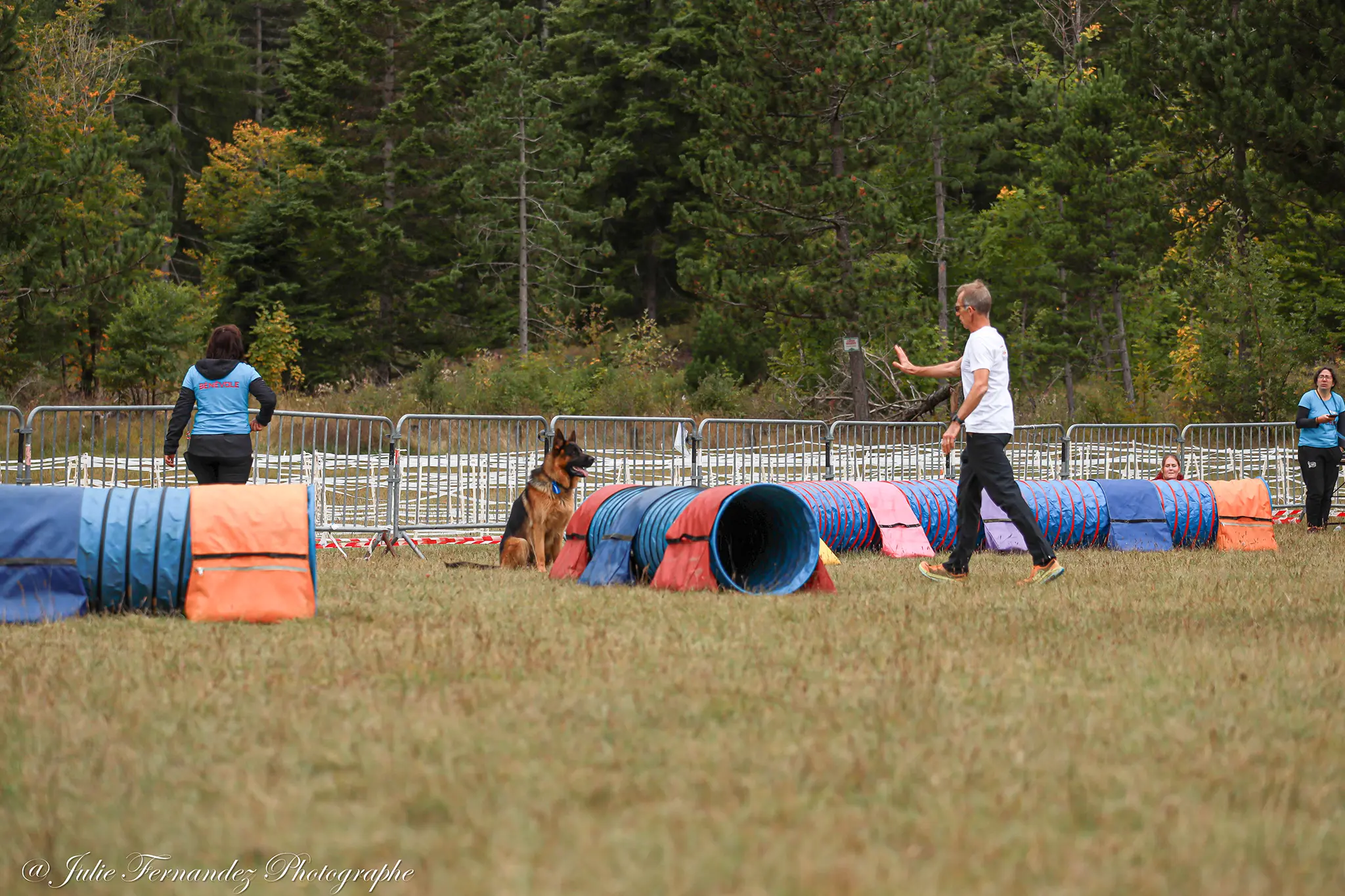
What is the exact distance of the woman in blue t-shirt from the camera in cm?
1446

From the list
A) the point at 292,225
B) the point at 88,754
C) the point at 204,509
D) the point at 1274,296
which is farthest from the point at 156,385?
the point at 88,754

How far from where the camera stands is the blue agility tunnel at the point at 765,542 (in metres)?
7.95

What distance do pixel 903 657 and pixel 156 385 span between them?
2508cm

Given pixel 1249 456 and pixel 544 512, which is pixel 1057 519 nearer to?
pixel 544 512

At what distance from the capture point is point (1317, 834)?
9.21 ft

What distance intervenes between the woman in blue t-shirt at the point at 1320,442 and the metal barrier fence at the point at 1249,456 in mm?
2973

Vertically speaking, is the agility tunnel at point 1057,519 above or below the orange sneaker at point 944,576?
above

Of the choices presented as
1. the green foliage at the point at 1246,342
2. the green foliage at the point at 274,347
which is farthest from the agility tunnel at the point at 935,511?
the green foliage at the point at 274,347

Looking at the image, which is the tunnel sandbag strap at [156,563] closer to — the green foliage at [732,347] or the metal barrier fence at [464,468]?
the metal barrier fence at [464,468]

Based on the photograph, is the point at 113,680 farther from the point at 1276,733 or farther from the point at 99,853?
the point at 1276,733

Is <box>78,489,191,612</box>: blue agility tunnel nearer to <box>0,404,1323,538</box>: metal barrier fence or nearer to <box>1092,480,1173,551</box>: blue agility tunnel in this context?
<box>0,404,1323,538</box>: metal barrier fence

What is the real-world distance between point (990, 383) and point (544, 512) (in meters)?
3.96

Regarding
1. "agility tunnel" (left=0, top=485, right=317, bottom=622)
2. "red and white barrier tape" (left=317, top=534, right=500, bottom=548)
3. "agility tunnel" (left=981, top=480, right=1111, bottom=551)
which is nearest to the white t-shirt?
"agility tunnel" (left=981, top=480, right=1111, bottom=551)

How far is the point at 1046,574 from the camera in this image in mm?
8555
